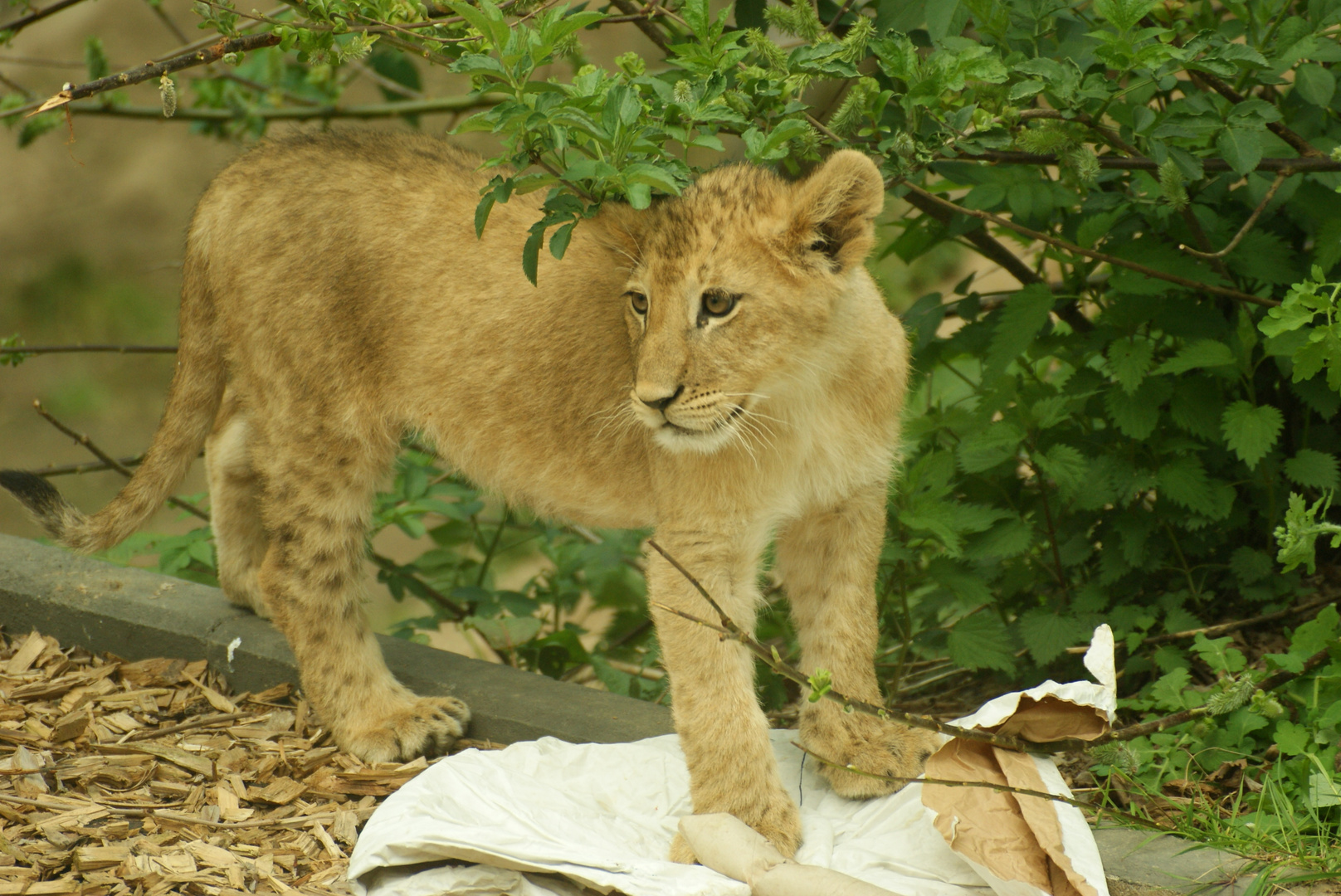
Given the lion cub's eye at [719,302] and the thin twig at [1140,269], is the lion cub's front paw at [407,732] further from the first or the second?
the thin twig at [1140,269]

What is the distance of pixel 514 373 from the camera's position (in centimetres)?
399

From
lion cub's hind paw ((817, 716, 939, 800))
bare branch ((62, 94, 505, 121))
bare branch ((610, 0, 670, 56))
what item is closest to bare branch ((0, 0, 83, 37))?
bare branch ((62, 94, 505, 121))

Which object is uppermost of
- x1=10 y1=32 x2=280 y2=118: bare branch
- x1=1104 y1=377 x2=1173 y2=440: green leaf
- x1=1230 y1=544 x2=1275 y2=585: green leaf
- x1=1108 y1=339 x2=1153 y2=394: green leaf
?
x1=10 y1=32 x2=280 y2=118: bare branch

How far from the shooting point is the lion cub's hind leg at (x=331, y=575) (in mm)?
4117

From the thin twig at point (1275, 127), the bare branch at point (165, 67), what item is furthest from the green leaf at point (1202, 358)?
the bare branch at point (165, 67)

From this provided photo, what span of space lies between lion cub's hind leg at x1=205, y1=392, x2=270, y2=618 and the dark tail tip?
0.55 m

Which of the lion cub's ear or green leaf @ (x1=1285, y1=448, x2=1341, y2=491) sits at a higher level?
the lion cub's ear

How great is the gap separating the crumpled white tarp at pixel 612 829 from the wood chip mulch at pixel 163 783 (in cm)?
32

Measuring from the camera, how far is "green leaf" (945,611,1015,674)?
3.93 m

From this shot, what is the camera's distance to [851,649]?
359 cm

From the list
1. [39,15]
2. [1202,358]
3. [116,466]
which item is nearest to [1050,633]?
[1202,358]

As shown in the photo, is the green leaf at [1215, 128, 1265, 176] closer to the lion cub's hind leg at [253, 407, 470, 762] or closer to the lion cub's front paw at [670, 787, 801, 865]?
the lion cub's front paw at [670, 787, 801, 865]

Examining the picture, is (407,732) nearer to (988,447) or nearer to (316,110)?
(988,447)

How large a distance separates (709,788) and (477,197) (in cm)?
206
